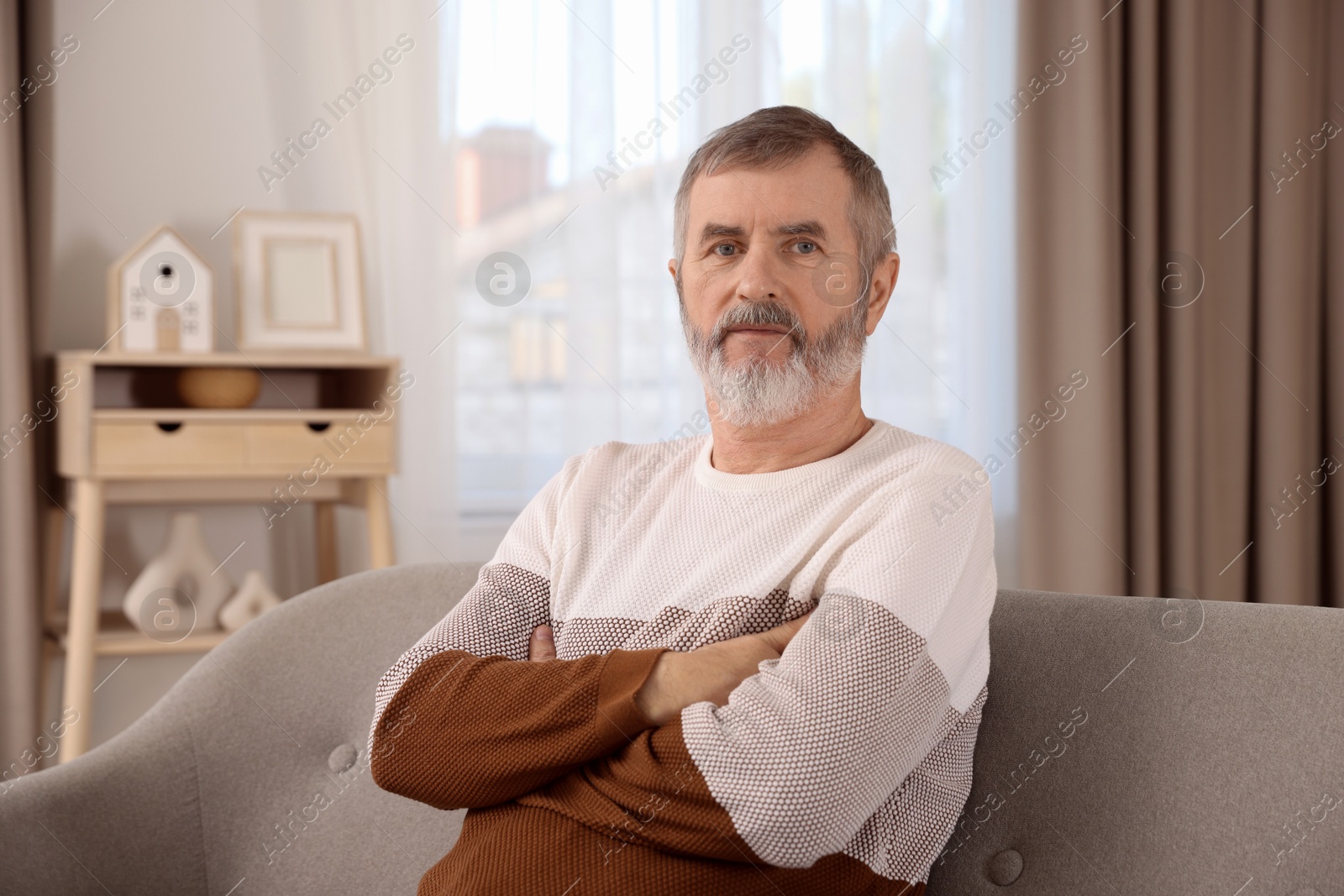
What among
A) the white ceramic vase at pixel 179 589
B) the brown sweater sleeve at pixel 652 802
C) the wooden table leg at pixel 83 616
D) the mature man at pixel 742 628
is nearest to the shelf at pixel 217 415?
the wooden table leg at pixel 83 616

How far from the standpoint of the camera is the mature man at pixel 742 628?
0.95 metres

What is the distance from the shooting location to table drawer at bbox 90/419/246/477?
7.42ft

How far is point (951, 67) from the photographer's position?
124 inches

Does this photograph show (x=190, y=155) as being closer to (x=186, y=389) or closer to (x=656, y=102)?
(x=186, y=389)

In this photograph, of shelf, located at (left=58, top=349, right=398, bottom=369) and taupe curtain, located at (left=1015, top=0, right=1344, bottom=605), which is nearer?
shelf, located at (left=58, top=349, right=398, bottom=369)

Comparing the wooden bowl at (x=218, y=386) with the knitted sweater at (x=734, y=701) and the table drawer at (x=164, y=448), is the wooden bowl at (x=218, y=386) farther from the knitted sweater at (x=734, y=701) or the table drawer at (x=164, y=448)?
the knitted sweater at (x=734, y=701)

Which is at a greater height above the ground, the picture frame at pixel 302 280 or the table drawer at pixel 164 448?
the picture frame at pixel 302 280

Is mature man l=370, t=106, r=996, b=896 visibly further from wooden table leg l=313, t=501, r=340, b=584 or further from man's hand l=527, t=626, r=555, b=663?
wooden table leg l=313, t=501, r=340, b=584

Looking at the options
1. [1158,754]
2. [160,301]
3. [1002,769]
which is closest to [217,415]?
[160,301]

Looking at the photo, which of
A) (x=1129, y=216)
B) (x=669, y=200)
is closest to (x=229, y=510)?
(x=669, y=200)

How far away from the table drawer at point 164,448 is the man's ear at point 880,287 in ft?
5.03

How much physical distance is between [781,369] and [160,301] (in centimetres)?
174

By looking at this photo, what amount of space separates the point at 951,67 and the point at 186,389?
2.20m

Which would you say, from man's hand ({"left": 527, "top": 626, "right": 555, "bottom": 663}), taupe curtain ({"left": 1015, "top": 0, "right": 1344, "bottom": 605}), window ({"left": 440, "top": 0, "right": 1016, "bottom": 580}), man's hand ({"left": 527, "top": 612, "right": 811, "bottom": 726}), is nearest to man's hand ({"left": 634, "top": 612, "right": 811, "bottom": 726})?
man's hand ({"left": 527, "top": 612, "right": 811, "bottom": 726})
